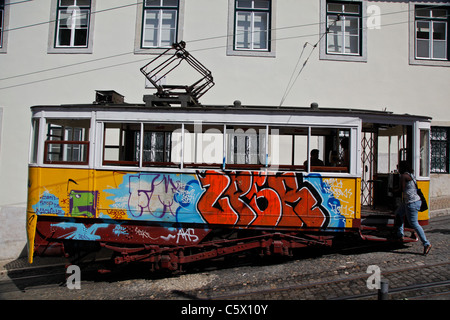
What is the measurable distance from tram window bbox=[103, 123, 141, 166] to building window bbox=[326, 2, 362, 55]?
24.9 ft

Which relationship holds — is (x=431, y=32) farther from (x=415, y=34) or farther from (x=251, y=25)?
(x=251, y=25)

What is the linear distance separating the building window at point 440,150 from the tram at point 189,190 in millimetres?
5790

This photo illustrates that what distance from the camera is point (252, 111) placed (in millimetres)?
6129

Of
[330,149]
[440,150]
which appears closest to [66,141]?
Answer: [330,149]

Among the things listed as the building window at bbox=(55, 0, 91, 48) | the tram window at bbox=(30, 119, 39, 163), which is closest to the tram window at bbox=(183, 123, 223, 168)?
the tram window at bbox=(30, 119, 39, 163)

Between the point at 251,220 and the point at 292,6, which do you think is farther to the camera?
the point at 292,6

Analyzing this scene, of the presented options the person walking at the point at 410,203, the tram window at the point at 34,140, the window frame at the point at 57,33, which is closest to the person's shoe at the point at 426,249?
the person walking at the point at 410,203

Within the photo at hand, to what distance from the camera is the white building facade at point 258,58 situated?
10.8 metres

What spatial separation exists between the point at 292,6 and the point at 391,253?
28.2 feet

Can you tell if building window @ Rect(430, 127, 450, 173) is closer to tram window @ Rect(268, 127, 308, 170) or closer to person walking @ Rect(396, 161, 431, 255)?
person walking @ Rect(396, 161, 431, 255)

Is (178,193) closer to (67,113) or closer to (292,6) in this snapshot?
(67,113)
